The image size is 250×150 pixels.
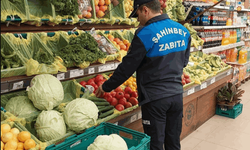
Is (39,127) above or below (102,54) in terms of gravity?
below

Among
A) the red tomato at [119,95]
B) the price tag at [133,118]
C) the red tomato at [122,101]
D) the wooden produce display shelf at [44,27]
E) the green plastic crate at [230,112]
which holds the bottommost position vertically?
the green plastic crate at [230,112]

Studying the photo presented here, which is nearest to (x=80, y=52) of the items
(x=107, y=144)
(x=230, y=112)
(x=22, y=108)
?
(x=22, y=108)

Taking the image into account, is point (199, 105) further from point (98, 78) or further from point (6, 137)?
point (6, 137)

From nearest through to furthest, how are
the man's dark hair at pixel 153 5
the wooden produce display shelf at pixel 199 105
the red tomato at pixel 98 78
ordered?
the man's dark hair at pixel 153 5, the red tomato at pixel 98 78, the wooden produce display shelf at pixel 199 105

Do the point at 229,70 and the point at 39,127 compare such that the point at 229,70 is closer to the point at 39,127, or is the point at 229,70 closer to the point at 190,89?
the point at 190,89

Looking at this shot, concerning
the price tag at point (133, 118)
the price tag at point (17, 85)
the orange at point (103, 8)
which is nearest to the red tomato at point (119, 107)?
the price tag at point (133, 118)

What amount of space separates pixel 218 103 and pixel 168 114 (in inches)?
121

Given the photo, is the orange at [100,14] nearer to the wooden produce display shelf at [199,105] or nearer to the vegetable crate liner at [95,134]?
the wooden produce display shelf at [199,105]

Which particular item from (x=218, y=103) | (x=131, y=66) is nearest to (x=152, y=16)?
(x=131, y=66)

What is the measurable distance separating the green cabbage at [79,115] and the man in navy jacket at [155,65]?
268mm

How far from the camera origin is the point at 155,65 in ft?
7.27

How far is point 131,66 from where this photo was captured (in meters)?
2.20

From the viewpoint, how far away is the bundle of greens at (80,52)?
2566mm

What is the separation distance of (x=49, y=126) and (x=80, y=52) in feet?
3.08
